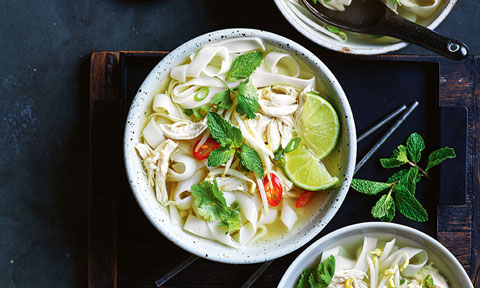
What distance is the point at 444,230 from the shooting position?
6.25 feet

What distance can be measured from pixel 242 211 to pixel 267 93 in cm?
40

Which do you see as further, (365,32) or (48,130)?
(48,130)

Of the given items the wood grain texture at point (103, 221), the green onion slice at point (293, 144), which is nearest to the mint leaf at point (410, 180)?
the green onion slice at point (293, 144)

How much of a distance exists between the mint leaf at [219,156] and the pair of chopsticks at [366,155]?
0.43m

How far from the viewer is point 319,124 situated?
1.65 meters

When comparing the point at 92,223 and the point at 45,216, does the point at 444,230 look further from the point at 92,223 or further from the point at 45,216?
the point at 45,216

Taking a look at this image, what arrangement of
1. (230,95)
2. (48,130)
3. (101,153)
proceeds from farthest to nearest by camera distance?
1. (48,130)
2. (101,153)
3. (230,95)

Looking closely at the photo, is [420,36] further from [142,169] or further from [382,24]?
[142,169]

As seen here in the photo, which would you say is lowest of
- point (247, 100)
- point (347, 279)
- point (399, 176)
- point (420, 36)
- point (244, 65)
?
point (347, 279)

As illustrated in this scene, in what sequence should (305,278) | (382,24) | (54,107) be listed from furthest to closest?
(54,107)
(382,24)
(305,278)

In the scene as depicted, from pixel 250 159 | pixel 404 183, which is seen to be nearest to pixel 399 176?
pixel 404 183

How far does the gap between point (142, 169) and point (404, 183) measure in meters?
0.94

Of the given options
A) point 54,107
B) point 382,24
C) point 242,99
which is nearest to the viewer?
point 242,99

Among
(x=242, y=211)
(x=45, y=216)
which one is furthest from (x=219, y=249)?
(x=45, y=216)
